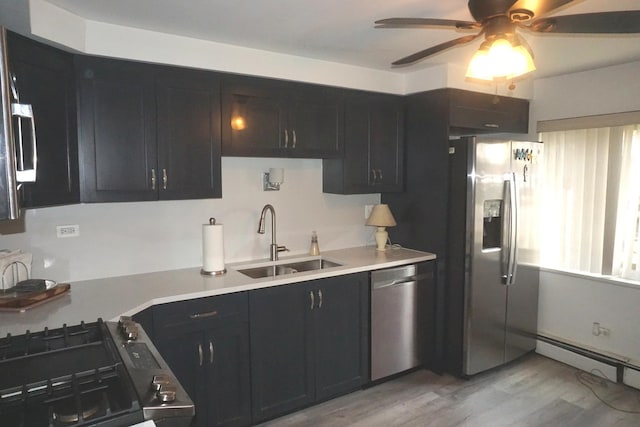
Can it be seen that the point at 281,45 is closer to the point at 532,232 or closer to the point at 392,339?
the point at 392,339

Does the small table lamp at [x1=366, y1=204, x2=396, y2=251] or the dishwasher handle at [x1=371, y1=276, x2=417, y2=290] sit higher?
the small table lamp at [x1=366, y1=204, x2=396, y2=251]

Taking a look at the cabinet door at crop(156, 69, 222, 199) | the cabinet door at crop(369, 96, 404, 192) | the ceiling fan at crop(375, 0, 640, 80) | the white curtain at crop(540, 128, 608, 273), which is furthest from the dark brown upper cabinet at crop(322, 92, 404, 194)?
the ceiling fan at crop(375, 0, 640, 80)

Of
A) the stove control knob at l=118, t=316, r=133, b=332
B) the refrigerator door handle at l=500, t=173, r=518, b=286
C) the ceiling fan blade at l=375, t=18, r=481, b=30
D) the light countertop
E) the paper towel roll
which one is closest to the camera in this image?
the ceiling fan blade at l=375, t=18, r=481, b=30

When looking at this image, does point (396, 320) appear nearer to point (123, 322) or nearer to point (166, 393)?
point (123, 322)

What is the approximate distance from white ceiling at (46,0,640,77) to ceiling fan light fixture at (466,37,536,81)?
0.45m

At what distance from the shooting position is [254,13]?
222cm

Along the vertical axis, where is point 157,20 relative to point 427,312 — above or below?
above

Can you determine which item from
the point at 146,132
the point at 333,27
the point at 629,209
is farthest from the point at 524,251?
the point at 146,132

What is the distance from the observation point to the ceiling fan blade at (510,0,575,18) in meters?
1.52

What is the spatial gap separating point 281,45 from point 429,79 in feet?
4.24

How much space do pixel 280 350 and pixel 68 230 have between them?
4.94 ft

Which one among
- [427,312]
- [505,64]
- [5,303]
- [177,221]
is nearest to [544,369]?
[427,312]

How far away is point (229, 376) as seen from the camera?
254 centimetres

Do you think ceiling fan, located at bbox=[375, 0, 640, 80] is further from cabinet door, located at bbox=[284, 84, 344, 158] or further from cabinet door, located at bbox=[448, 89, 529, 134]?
cabinet door, located at bbox=[448, 89, 529, 134]
